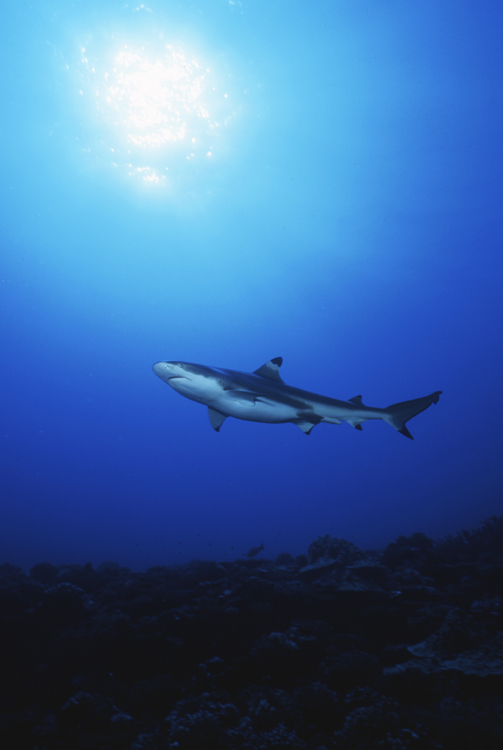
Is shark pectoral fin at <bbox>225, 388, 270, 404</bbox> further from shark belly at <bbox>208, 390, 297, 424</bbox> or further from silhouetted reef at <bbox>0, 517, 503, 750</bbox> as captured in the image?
silhouetted reef at <bbox>0, 517, 503, 750</bbox>

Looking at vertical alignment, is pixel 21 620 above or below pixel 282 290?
below

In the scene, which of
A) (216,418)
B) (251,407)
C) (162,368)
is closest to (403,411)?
(251,407)

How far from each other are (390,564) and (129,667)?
695 centimetres

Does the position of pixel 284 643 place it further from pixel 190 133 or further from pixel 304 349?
pixel 304 349

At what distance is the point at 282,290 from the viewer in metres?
36.6

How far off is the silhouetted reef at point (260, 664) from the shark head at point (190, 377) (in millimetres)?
3692

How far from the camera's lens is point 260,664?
13.6 ft

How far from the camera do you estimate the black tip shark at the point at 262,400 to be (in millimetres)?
5121

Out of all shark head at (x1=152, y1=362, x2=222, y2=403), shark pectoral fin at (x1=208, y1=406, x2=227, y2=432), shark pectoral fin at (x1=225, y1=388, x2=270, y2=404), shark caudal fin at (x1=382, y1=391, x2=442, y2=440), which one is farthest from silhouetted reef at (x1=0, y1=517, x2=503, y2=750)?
shark head at (x1=152, y1=362, x2=222, y2=403)

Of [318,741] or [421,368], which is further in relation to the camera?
[421,368]

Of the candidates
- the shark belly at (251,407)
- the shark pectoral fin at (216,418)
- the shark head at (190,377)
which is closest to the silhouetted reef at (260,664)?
the shark pectoral fin at (216,418)

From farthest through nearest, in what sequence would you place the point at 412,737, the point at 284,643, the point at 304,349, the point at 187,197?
the point at 304,349, the point at 187,197, the point at 284,643, the point at 412,737

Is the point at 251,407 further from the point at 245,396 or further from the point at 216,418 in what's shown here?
the point at 216,418

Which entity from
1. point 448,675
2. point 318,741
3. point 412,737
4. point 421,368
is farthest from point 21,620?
point 421,368
